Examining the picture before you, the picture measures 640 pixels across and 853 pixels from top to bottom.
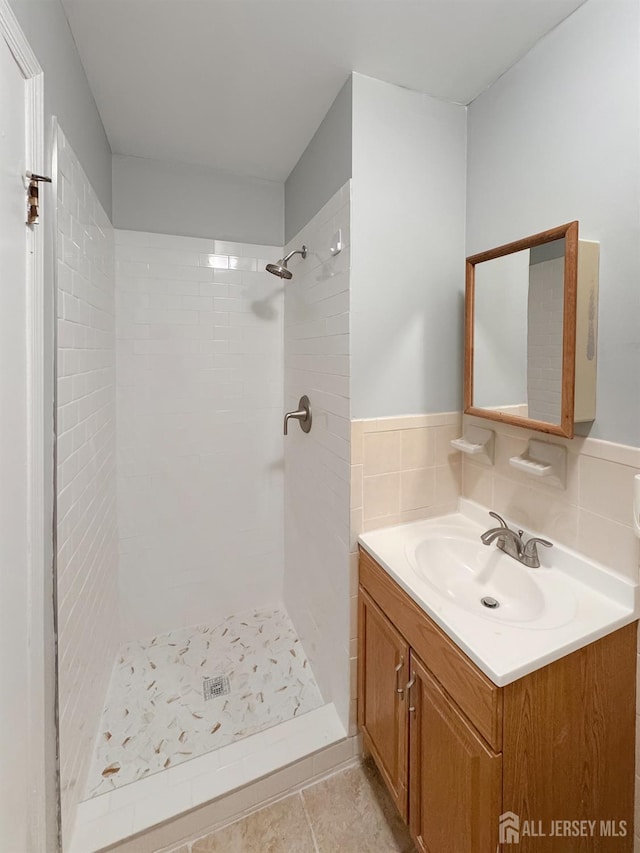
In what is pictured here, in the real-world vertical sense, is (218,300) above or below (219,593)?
above

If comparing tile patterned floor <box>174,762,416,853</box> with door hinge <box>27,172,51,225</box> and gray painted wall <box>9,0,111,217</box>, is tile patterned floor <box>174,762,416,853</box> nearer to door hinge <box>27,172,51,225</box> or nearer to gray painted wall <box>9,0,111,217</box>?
door hinge <box>27,172,51,225</box>

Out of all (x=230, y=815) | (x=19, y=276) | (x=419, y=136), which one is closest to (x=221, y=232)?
(x=419, y=136)

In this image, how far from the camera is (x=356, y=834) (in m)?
1.26

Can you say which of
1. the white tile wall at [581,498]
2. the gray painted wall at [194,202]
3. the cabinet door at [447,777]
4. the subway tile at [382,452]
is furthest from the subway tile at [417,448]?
the gray painted wall at [194,202]

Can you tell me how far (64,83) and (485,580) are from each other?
1929 mm

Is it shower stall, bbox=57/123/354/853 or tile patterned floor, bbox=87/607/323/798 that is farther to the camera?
tile patterned floor, bbox=87/607/323/798

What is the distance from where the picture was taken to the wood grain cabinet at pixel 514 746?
2.74ft

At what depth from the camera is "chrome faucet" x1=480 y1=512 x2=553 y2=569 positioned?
1185mm

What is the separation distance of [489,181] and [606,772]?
1.75m

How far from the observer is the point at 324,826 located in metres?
1.29

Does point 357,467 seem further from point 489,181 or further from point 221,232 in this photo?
point 221,232

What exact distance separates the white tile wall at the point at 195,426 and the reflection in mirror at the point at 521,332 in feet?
3.73

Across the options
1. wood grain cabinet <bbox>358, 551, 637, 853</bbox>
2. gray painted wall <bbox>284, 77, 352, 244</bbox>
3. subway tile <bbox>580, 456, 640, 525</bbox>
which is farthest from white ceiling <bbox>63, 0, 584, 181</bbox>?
wood grain cabinet <bbox>358, 551, 637, 853</bbox>

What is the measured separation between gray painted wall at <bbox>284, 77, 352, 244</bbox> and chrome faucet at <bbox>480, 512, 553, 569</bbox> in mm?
1260
